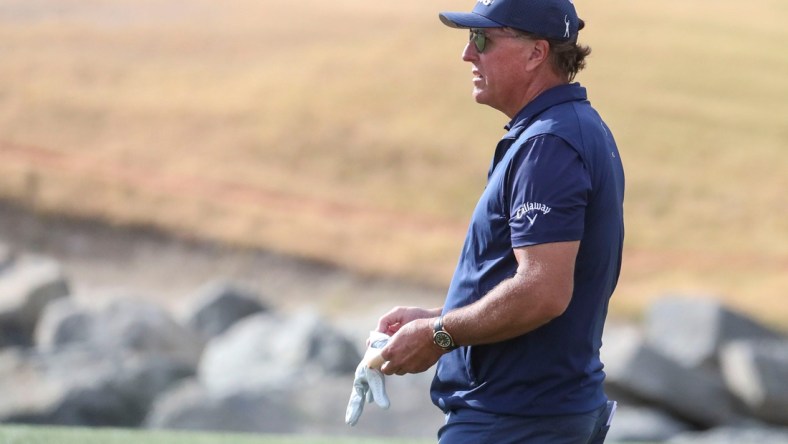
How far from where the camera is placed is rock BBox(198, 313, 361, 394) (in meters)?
8.83

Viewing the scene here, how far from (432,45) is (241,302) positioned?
10.1 feet

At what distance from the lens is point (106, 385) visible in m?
7.98

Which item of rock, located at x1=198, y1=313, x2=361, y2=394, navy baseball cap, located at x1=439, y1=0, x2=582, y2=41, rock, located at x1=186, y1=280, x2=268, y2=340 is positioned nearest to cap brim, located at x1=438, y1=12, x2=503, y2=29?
navy baseball cap, located at x1=439, y1=0, x2=582, y2=41

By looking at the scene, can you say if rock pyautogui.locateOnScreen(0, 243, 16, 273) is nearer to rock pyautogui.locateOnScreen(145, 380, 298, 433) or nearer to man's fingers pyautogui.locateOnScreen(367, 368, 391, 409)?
rock pyautogui.locateOnScreen(145, 380, 298, 433)

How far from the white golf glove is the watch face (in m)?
0.15

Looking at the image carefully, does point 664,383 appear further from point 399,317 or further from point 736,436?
point 399,317

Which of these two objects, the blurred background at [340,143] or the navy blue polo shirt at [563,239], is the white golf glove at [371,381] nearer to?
the navy blue polo shirt at [563,239]

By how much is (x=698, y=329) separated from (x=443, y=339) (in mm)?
7583

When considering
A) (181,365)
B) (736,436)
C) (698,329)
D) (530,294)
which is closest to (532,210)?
(530,294)

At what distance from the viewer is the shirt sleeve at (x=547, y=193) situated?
2.36 m

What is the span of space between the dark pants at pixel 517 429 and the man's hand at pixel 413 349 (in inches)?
6.0

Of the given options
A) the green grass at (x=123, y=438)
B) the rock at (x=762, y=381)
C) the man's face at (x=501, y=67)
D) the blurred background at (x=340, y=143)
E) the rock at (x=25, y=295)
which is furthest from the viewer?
the blurred background at (x=340, y=143)

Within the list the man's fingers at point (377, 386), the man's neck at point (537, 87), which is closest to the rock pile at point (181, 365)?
the man's fingers at point (377, 386)

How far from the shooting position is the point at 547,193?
2.37m
